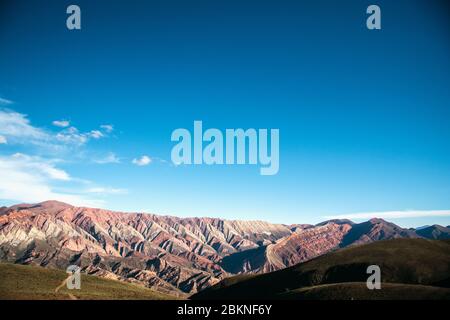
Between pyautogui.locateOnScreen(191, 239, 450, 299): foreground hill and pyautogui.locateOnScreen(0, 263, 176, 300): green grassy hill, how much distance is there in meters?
47.5

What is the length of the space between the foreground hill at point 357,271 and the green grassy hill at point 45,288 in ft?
156

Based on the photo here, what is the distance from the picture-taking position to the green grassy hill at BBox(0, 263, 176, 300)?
9225cm

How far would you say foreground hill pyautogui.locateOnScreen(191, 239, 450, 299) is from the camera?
140125 mm

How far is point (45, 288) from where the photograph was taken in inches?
4387

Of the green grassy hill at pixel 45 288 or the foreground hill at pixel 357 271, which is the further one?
the foreground hill at pixel 357 271

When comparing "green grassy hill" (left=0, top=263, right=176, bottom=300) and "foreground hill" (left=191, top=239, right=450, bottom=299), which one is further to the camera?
"foreground hill" (left=191, top=239, right=450, bottom=299)

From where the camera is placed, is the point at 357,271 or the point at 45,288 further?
the point at 357,271

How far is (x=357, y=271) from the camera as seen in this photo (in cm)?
15250

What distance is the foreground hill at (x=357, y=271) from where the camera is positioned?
460 ft

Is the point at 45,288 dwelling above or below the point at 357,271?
above

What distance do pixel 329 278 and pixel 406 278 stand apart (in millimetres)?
29020

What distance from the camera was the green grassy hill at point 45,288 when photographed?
92.2 metres

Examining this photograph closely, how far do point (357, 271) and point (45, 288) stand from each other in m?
116
